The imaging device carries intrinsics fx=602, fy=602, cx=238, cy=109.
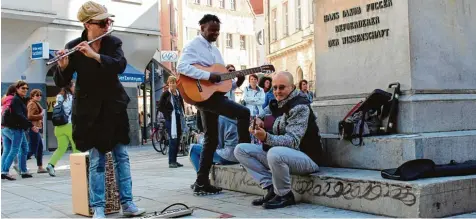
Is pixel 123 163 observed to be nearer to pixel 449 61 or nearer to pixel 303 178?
pixel 303 178

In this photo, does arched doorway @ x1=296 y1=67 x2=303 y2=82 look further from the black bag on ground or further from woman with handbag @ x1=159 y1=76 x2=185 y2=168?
Result: the black bag on ground

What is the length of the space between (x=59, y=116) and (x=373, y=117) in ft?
22.5

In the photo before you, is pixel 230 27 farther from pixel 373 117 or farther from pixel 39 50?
pixel 373 117

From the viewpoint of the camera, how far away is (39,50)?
60.9 ft

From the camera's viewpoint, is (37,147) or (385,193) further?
(37,147)

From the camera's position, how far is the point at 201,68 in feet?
21.8

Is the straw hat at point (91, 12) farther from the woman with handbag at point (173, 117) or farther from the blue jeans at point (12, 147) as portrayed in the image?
the woman with handbag at point (173, 117)

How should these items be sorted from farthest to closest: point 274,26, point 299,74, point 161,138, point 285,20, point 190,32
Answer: point 190,32
point 274,26
point 285,20
point 299,74
point 161,138

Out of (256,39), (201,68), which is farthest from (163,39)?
(201,68)

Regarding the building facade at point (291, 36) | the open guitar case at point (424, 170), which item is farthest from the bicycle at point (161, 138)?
the building facade at point (291, 36)

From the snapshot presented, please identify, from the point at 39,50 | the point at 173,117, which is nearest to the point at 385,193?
the point at 173,117

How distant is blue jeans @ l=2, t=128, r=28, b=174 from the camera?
10633 mm

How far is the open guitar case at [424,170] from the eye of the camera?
490cm

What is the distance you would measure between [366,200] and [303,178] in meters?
0.86
